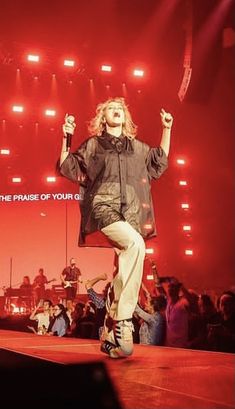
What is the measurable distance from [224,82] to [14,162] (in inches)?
229

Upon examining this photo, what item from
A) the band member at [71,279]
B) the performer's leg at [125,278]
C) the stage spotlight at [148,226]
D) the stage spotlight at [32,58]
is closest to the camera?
the performer's leg at [125,278]

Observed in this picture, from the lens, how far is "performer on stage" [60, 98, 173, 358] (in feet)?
9.58

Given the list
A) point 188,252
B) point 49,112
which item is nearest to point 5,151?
point 49,112

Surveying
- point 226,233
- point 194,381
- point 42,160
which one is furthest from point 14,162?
point 194,381

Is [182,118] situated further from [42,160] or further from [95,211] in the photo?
[95,211]

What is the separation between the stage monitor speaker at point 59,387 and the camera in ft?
3.87

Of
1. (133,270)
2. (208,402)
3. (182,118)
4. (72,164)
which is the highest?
(182,118)

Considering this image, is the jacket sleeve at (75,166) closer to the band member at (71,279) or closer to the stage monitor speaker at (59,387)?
the stage monitor speaker at (59,387)

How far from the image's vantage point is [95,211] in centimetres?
306

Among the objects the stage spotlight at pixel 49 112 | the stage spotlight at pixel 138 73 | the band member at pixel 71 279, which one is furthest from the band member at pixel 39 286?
the stage spotlight at pixel 138 73

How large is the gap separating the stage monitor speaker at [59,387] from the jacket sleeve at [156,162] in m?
2.22

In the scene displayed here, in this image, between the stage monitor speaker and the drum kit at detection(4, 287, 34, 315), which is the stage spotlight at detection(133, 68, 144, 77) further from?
the stage monitor speaker

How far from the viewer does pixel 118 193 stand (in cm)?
309

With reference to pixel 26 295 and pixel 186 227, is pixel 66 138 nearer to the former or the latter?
pixel 26 295
